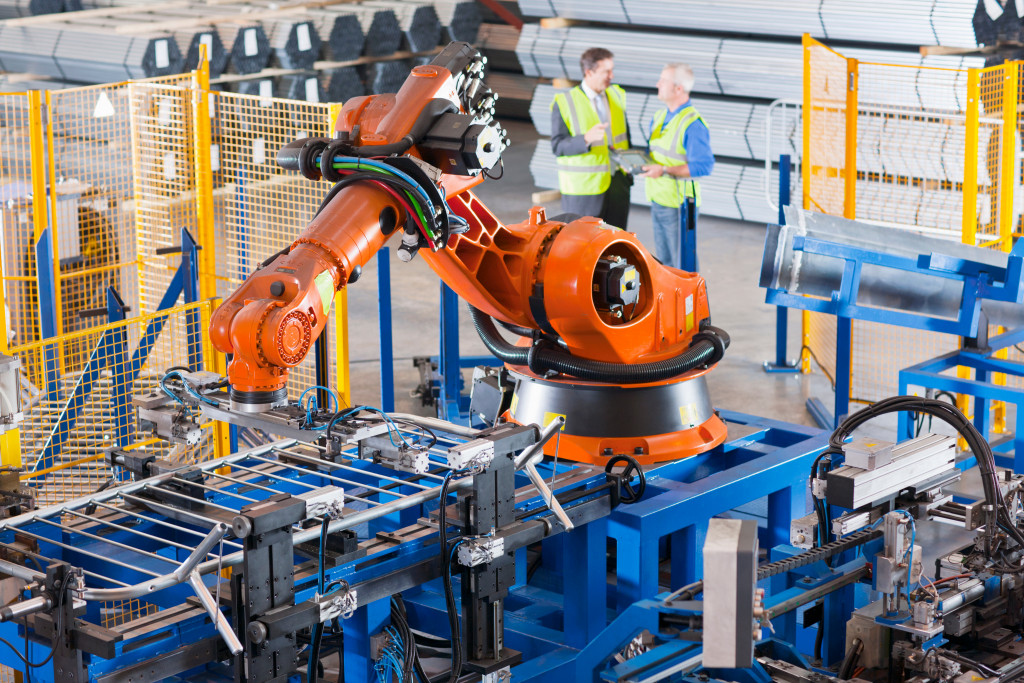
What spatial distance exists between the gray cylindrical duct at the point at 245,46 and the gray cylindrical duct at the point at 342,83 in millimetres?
857

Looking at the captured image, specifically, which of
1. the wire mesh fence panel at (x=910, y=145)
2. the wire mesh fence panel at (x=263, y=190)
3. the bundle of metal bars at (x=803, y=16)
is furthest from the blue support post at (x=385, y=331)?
the bundle of metal bars at (x=803, y=16)

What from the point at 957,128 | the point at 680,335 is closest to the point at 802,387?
the point at 957,128

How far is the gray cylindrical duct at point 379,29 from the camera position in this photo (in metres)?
15.0

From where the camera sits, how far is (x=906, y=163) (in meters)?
11.0

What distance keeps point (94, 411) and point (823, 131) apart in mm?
4502

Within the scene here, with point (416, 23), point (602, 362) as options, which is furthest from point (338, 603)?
point (416, 23)

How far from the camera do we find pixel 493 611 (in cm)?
411

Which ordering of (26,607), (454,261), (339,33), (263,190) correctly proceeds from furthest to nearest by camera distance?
(339,33) → (263,190) → (454,261) → (26,607)

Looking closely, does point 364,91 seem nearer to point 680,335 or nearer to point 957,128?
point 957,128

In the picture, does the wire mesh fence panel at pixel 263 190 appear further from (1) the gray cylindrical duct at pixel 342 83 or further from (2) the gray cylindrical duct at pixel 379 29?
(2) the gray cylindrical duct at pixel 379 29

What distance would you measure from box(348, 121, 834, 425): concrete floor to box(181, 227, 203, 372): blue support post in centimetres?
146

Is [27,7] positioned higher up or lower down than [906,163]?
higher up

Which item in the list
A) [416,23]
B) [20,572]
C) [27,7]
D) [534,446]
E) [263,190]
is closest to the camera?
[20,572]

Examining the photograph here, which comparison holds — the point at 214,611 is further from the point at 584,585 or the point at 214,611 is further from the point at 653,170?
the point at 653,170
